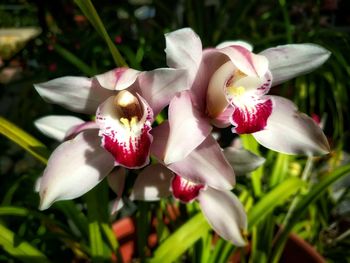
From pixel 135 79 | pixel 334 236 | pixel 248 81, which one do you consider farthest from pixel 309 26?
pixel 135 79

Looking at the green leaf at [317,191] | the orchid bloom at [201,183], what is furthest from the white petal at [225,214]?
the green leaf at [317,191]

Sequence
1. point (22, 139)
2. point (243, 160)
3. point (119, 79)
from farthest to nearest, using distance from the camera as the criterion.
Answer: point (243, 160) < point (22, 139) < point (119, 79)

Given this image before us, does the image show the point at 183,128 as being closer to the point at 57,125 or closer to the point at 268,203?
the point at 57,125

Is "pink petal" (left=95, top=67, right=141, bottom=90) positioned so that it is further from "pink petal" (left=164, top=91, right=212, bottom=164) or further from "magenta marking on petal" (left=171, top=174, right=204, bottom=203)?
"magenta marking on petal" (left=171, top=174, right=204, bottom=203)

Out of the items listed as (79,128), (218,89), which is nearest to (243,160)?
(218,89)

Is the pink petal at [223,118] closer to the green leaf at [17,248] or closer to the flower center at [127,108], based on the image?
the flower center at [127,108]

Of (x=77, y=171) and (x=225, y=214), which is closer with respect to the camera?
(x=77, y=171)

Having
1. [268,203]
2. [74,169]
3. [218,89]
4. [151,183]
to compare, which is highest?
[218,89]
